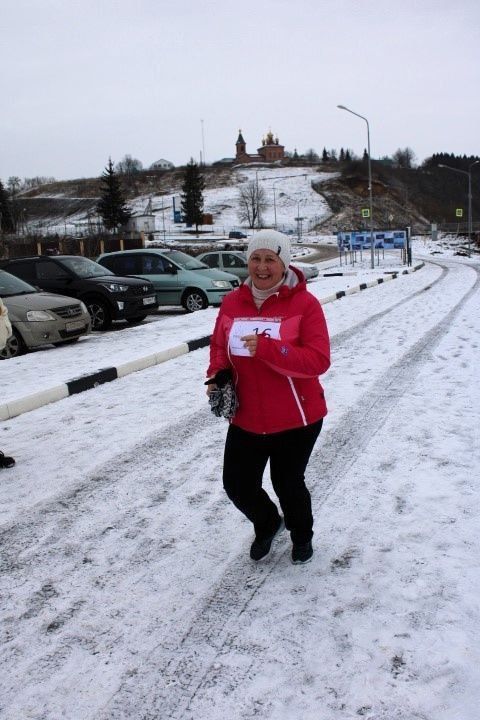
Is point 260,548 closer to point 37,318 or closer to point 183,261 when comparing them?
point 37,318

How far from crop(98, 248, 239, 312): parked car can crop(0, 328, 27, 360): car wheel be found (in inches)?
211

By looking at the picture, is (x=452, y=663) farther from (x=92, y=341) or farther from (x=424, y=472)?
(x=92, y=341)

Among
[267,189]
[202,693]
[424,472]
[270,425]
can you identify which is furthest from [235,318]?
[267,189]

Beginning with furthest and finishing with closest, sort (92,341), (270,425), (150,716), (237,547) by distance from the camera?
(92,341)
(237,547)
(270,425)
(150,716)

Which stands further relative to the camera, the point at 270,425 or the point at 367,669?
the point at 270,425

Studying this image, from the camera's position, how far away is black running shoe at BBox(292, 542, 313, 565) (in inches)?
129

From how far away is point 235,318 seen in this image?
3.07m

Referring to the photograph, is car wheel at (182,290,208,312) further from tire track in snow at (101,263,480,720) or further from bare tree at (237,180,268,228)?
bare tree at (237,180,268,228)

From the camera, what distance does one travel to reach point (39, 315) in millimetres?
10266

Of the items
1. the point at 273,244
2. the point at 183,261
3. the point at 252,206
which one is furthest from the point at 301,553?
the point at 252,206

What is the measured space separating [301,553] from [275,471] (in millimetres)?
478

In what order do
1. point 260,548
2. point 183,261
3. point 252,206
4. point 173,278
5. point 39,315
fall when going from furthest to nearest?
point 252,206, point 183,261, point 173,278, point 39,315, point 260,548

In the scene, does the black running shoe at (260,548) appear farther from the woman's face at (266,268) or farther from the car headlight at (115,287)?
the car headlight at (115,287)

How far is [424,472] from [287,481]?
1648 millimetres
